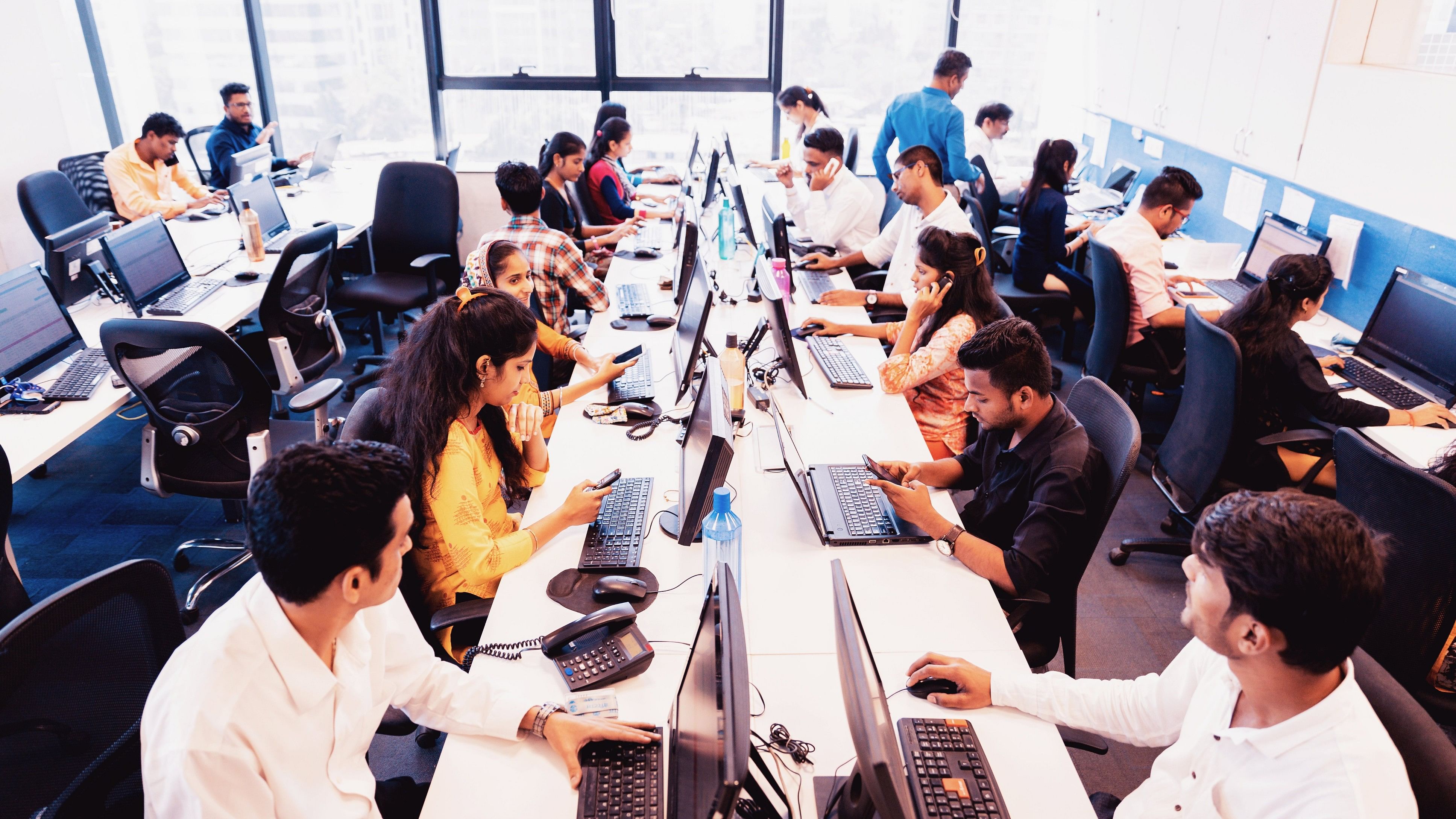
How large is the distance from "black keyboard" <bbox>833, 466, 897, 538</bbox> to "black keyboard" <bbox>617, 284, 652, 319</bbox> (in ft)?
5.41

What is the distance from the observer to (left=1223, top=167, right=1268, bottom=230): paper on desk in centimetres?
431

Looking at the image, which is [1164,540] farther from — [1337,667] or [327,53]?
[327,53]

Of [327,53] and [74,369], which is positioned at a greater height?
[327,53]

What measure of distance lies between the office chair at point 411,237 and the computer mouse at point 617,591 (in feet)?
10.5

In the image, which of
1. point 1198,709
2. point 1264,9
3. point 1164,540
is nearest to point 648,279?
point 1164,540

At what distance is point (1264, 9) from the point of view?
3.97 metres

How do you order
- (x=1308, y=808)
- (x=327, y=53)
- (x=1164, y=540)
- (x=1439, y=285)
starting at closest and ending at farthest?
1. (x=1308, y=808)
2. (x=1439, y=285)
3. (x=1164, y=540)
4. (x=327, y=53)

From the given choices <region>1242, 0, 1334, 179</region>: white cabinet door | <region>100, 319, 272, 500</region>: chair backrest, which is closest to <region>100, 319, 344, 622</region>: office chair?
<region>100, 319, 272, 500</region>: chair backrest

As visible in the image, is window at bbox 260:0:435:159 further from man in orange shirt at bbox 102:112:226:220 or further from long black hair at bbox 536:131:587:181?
long black hair at bbox 536:131:587:181

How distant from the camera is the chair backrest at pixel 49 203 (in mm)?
4578

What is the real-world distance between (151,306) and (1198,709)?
160 inches

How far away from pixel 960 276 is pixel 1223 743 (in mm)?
1811

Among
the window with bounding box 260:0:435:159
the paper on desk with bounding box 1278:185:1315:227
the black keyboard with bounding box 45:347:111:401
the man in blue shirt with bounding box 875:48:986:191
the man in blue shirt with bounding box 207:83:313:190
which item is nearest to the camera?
the black keyboard with bounding box 45:347:111:401

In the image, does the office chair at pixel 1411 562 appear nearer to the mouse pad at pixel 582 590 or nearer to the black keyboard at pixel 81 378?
the mouse pad at pixel 582 590
